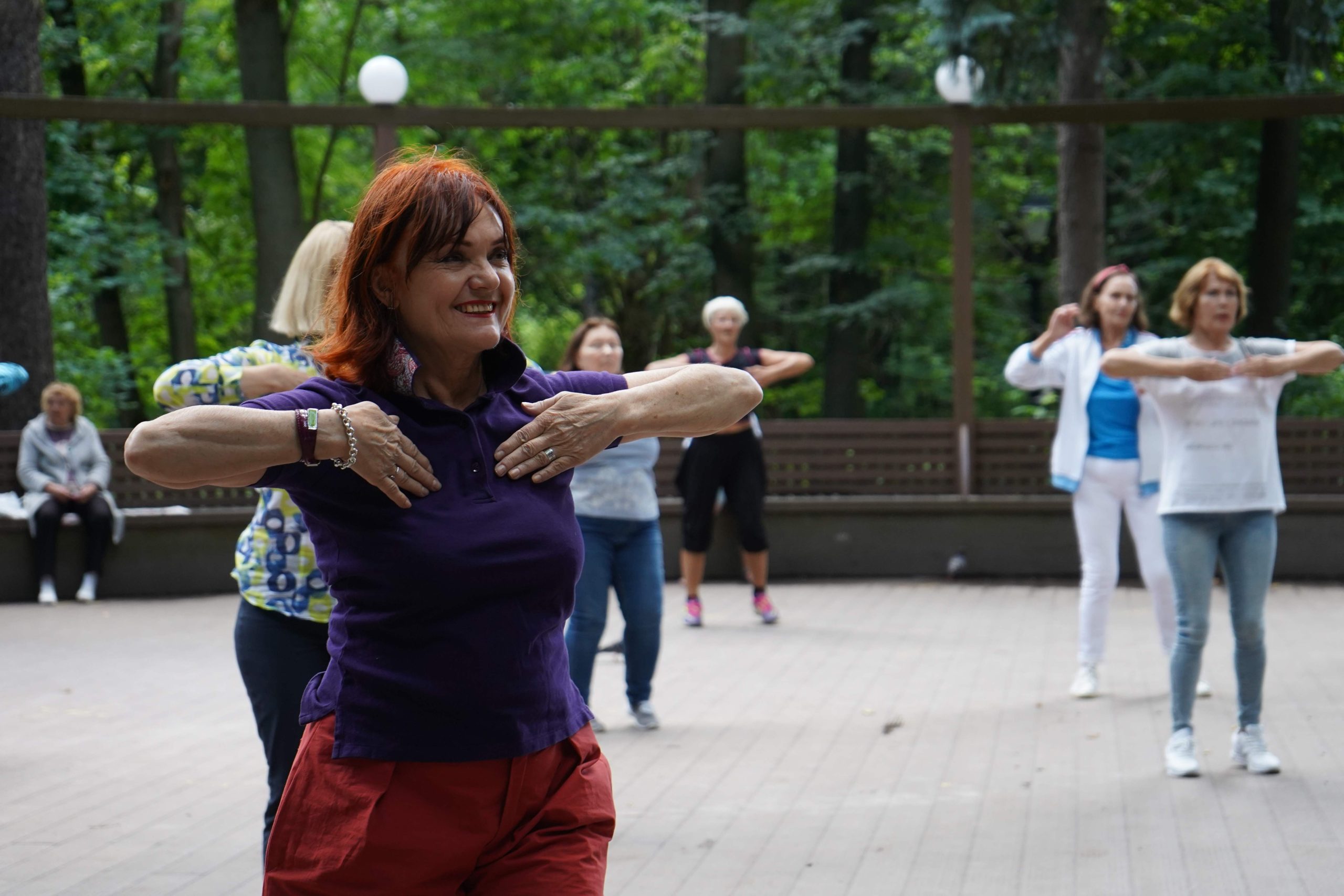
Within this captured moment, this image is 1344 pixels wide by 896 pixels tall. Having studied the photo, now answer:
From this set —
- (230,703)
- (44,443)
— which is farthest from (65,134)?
(230,703)

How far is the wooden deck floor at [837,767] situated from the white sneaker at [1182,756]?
69 millimetres

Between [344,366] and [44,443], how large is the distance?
9948 mm

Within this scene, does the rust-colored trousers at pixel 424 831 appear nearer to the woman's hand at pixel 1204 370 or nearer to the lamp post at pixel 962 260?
the woman's hand at pixel 1204 370

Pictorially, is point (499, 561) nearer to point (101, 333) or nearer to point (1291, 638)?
point (1291, 638)

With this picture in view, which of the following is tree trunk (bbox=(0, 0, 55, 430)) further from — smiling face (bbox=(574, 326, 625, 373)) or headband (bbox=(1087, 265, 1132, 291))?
headband (bbox=(1087, 265, 1132, 291))

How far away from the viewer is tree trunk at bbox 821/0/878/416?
→ 59.7ft

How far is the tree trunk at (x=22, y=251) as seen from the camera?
40.8 feet

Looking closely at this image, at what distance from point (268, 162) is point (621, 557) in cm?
1180

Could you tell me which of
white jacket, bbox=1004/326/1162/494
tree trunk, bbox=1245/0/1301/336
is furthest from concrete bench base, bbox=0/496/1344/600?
tree trunk, bbox=1245/0/1301/336

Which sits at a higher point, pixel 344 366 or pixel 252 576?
pixel 344 366

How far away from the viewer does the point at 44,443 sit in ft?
36.8

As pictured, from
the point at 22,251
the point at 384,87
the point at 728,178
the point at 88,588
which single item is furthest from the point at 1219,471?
the point at 728,178

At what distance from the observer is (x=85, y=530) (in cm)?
1119

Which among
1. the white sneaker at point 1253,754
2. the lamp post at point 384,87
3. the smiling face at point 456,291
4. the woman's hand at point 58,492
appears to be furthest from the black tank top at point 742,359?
the smiling face at point 456,291
